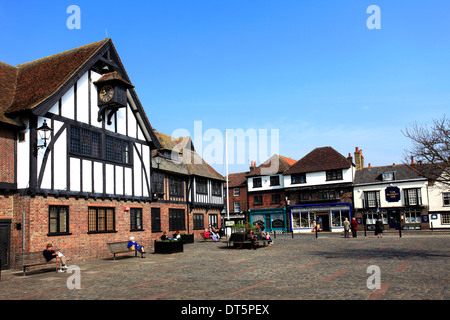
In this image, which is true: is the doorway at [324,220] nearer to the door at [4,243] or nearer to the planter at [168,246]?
the planter at [168,246]

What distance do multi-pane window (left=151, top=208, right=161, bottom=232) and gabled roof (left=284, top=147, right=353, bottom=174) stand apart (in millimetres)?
28636

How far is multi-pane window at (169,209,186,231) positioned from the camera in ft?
97.0

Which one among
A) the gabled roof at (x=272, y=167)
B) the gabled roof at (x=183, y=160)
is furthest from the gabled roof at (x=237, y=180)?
the gabled roof at (x=183, y=160)

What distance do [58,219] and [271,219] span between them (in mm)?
40227

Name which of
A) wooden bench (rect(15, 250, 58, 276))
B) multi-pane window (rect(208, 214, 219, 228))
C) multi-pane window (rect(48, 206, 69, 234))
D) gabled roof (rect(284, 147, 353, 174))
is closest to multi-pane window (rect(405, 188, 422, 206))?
gabled roof (rect(284, 147, 353, 174))

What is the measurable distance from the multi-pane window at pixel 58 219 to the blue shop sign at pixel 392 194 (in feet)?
129

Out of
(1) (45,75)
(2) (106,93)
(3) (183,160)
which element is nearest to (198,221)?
(3) (183,160)

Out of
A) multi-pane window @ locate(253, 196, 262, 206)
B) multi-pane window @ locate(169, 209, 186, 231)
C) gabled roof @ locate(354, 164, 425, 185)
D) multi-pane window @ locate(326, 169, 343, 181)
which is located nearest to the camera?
multi-pane window @ locate(169, 209, 186, 231)

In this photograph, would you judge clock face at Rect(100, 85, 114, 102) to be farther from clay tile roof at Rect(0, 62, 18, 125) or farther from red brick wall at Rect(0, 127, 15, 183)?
red brick wall at Rect(0, 127, 15, 183)
